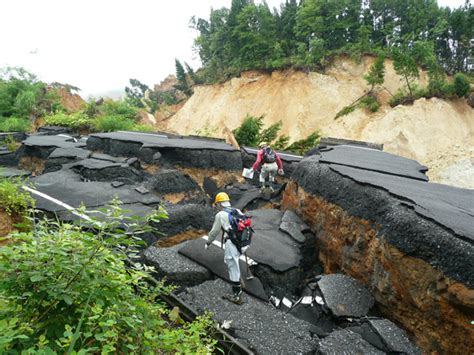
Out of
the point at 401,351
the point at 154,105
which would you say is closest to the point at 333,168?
the point at 401,351

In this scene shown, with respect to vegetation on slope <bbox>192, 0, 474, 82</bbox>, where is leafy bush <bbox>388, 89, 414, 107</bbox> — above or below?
below

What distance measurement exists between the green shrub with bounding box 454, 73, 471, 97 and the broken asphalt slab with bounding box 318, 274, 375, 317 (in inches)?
987

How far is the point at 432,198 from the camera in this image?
6.28 metres

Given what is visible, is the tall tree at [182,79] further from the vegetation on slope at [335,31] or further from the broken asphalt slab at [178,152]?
the broken asphalt slab at [178,152]

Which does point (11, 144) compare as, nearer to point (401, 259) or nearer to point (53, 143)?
point (53, 143)

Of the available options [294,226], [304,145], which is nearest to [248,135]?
[304,145]

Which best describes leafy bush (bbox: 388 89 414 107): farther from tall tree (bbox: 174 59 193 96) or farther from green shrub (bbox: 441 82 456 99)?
tall tree (bbox: 174 59 193 96)

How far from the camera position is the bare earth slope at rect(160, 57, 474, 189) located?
2250 cm

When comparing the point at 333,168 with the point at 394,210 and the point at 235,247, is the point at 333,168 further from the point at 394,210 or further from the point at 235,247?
the point at 235,247

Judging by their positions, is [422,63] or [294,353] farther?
[422,63]

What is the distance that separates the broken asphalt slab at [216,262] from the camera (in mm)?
6016

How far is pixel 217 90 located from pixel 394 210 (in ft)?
104

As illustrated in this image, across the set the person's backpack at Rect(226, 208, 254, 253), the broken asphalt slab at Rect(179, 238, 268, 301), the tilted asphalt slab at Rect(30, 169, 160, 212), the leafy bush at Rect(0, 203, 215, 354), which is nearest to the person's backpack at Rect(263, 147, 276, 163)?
the tilted asphalt slab at Rect(30, 169, 160, 212)

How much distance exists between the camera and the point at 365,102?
26094 millimetres
